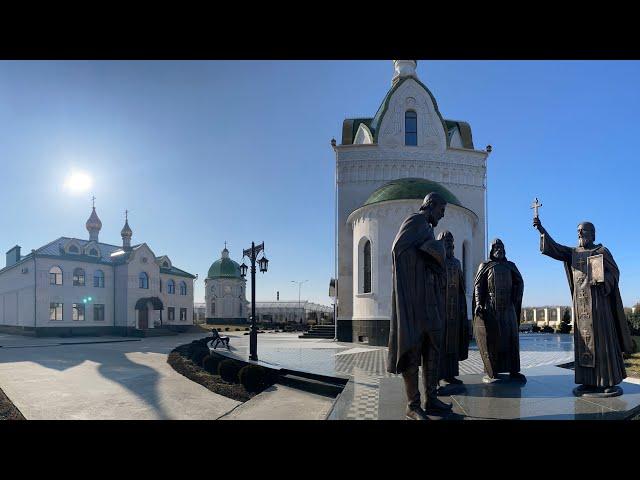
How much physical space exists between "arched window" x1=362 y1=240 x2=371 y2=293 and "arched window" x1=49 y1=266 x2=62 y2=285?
2744 centimetres

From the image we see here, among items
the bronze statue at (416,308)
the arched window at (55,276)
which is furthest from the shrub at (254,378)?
the arched window at (55,276)

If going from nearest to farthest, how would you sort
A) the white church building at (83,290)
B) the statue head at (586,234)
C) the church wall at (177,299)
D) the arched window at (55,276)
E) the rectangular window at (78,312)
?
1. the statue head at (586,234)
2. the white church building at (83,290)
3. the arched window at (55,276)
4. the rectangular window at (78,312)
5. the church wall at (177,299)

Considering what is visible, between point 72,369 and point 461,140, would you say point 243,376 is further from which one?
point 461,140

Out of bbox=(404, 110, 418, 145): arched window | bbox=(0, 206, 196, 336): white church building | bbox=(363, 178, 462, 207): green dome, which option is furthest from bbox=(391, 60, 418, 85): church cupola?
bbox=(0, 206, 196, 336): white church building

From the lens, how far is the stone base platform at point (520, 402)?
5.16 meters

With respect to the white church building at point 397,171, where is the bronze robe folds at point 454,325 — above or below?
below

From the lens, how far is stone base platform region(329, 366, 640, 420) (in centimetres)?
516

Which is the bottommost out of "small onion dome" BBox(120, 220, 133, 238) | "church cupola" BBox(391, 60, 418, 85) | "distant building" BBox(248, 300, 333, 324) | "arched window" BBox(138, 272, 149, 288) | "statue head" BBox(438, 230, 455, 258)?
"distant building" BBox(248, 300, 333, 324)

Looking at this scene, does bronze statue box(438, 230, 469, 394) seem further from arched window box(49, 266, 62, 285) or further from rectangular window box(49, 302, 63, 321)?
arched window box(49, 266, 62, 285)

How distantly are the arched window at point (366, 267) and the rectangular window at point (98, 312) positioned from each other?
27165 mm

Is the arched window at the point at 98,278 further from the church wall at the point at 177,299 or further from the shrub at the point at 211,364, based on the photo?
the shrub at the point at 211,364

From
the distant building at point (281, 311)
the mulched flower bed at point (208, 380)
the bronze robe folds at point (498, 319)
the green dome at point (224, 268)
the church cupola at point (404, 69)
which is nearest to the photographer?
the bronze robe folds at point (498, 319)

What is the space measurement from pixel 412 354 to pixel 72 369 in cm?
1555

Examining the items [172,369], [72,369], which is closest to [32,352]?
[72,369]
